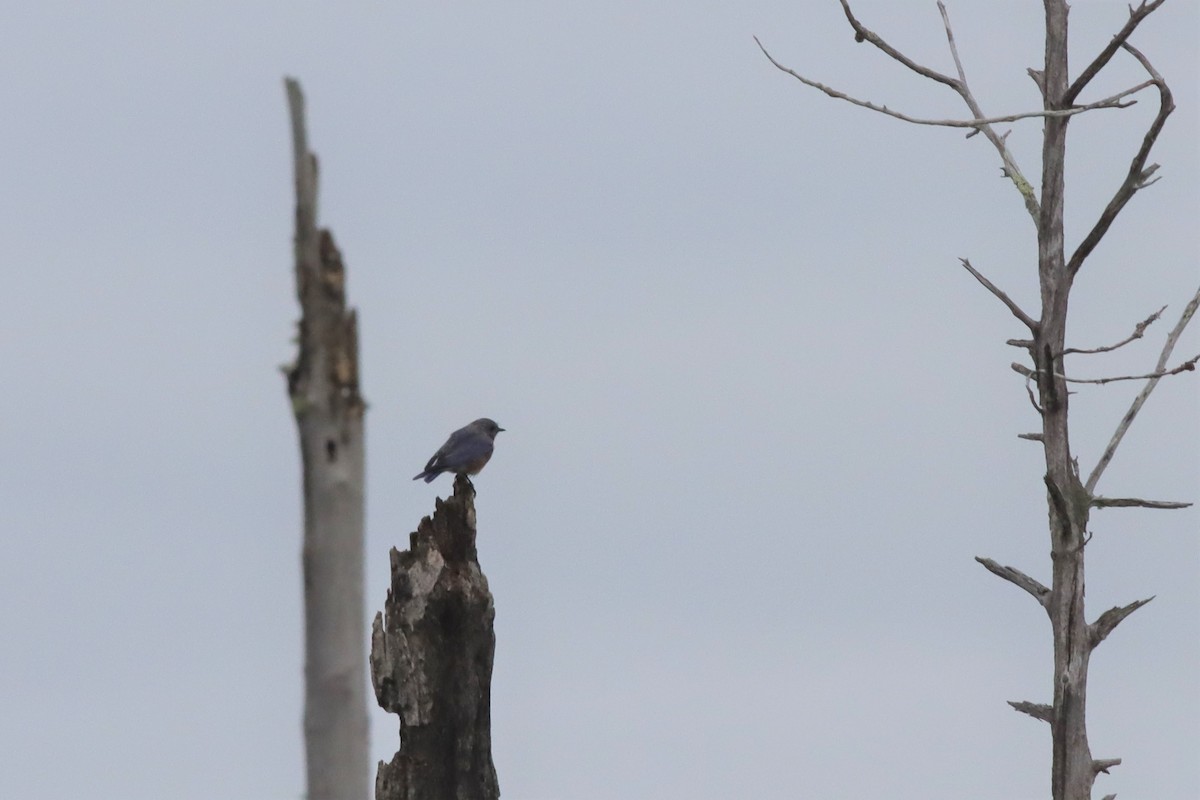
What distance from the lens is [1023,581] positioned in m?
17.4

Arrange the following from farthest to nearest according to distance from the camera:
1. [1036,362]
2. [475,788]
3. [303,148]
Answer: [1036,362] < [475,788] < [303,148]

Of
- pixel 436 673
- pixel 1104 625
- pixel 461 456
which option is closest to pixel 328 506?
pixel 436 673

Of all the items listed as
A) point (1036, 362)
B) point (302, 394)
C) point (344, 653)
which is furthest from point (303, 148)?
point (1036, 362)

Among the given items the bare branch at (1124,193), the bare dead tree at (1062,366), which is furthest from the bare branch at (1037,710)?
the bare branch at (1124,193)

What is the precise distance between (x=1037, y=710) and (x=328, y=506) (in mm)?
12578

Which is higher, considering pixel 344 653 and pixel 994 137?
pixel 994 137

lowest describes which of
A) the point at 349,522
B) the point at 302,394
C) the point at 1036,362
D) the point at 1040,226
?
the point at 349,522

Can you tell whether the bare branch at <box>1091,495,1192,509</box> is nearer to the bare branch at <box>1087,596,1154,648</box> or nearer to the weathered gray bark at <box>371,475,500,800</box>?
the bare branch at <box>1087,596,1154,648</box>

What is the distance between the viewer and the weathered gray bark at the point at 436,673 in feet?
53.2

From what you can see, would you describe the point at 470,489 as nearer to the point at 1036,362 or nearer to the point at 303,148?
the point at 1036,362

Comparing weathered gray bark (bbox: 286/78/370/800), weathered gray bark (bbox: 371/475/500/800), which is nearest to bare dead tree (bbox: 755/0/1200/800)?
weathered gray bark (bbox: 371/475/500/800)

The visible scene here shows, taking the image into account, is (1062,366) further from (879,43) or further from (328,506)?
(328,506)

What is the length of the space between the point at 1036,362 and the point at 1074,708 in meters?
3.39

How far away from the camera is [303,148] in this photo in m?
5.93
